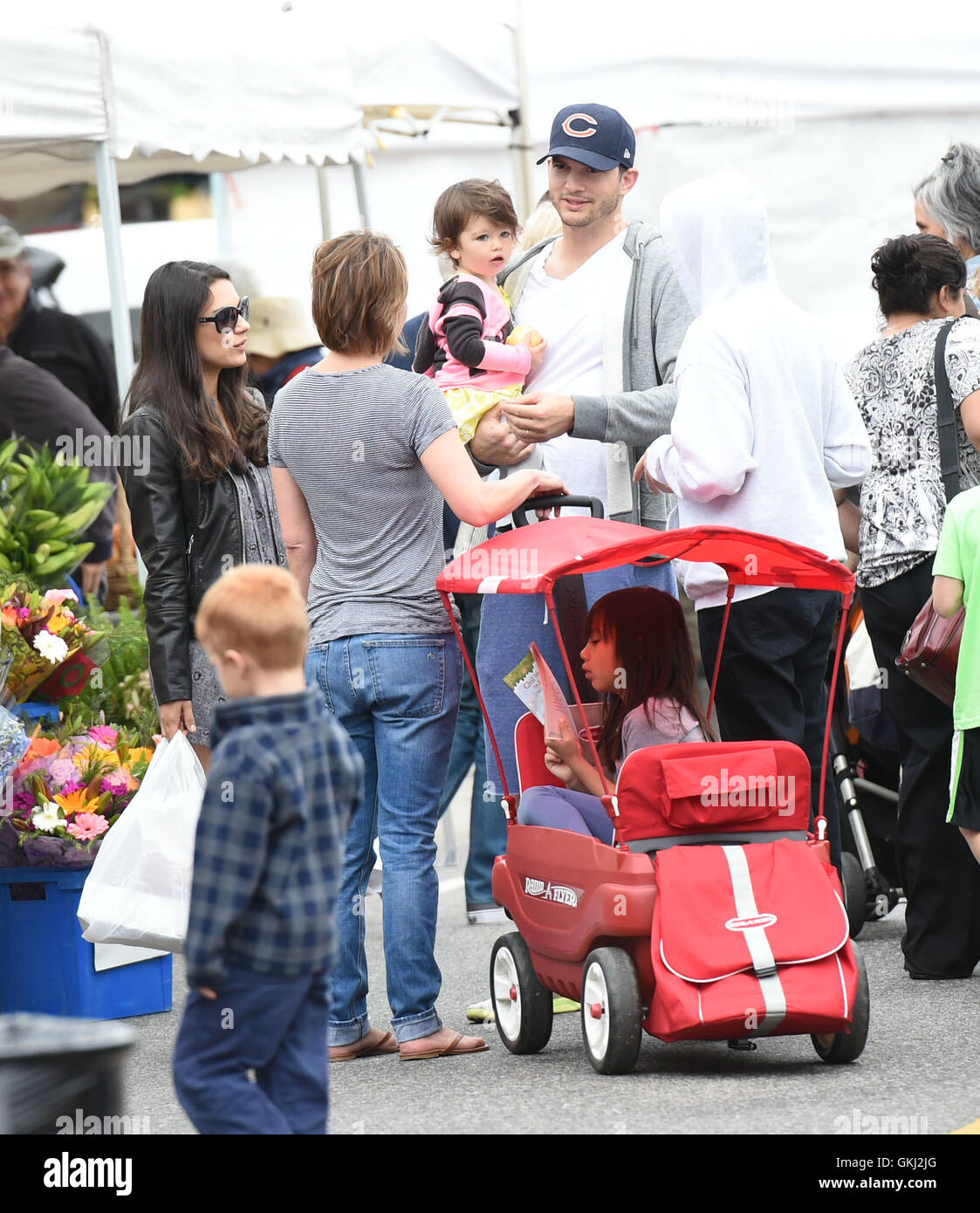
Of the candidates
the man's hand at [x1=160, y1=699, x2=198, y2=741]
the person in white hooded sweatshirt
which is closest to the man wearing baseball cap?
the person in white hooded sweatshirt

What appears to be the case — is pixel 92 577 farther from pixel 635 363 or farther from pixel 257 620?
pixel 257 620

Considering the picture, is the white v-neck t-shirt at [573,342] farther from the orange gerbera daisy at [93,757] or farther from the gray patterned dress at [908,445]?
the orange gerbera daisy at [93,757]

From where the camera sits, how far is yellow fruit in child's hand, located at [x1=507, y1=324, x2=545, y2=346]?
15.7ft

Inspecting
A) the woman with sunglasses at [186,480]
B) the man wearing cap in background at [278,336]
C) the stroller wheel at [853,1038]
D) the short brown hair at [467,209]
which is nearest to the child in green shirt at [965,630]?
the stroller wheel at [853,1038]

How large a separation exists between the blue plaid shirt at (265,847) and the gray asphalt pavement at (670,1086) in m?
1.01

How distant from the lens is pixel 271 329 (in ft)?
25.8

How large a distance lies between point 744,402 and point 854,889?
1918 millimetres

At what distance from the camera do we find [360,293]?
430 centimetres

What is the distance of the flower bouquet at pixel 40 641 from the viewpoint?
5086mm

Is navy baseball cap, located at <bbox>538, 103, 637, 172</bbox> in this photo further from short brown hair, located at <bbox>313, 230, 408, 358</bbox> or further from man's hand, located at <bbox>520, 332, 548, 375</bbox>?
short brown hair, located at <bbox>313, 230, 408, 358</bbox>

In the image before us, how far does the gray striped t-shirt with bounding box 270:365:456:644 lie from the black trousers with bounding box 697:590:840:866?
0.76m

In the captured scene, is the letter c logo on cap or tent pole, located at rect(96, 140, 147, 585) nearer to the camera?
the letter c logo on cap

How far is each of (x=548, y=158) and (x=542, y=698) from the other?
146 centimetres

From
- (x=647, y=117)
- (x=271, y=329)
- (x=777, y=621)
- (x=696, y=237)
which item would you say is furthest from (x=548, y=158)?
(x=647, y=117)
